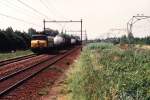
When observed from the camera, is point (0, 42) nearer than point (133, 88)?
No

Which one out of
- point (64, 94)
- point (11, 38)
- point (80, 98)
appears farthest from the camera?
point (11, 38)

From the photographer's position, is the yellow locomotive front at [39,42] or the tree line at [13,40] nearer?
the yellow locomotive front at [39,42]

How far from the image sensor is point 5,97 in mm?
15711

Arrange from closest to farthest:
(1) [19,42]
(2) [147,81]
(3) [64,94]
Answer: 1. (2) [147,81]
2. (3) [64,94]
3. (1) [19,42]

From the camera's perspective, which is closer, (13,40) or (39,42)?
(39,42)

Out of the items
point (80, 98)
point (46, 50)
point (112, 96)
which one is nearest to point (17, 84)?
point (80, 98)

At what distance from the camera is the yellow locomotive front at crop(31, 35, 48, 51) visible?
5403 centimetres

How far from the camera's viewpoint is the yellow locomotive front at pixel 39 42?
54031 millimetres

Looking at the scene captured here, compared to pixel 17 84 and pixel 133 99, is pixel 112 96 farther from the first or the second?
pixel 17 84

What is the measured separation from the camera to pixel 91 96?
11281 mm

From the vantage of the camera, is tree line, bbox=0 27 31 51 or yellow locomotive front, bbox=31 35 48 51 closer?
yellow locomotive front, bbox=31 35 48 51

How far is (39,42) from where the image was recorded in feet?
180

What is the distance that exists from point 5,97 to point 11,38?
52730mm

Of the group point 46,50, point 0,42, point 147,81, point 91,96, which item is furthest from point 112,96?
point 0,42
